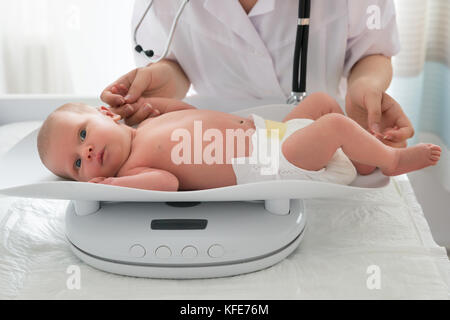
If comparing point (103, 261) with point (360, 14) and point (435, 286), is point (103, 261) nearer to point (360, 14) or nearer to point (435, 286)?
point (435, 286)

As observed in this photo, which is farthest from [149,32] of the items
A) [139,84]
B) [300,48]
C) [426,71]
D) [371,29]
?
[426,71]

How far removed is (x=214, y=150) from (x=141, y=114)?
230 mm

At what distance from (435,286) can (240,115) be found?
0.46 metres

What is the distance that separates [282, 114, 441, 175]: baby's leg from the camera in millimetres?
754

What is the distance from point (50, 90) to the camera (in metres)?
1.66

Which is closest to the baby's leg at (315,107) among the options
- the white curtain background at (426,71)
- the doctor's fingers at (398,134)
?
the doctor's fingers at (398,134)

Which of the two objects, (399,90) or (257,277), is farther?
(399,90)

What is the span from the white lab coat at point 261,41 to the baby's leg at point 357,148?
1.06 feet

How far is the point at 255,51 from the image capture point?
3.47ft

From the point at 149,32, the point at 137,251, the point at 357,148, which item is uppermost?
the point at 149,32

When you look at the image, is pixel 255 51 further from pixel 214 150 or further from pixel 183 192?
pixel 183 192

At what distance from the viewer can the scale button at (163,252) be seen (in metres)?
0.68

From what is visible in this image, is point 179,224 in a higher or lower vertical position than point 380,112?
lower
